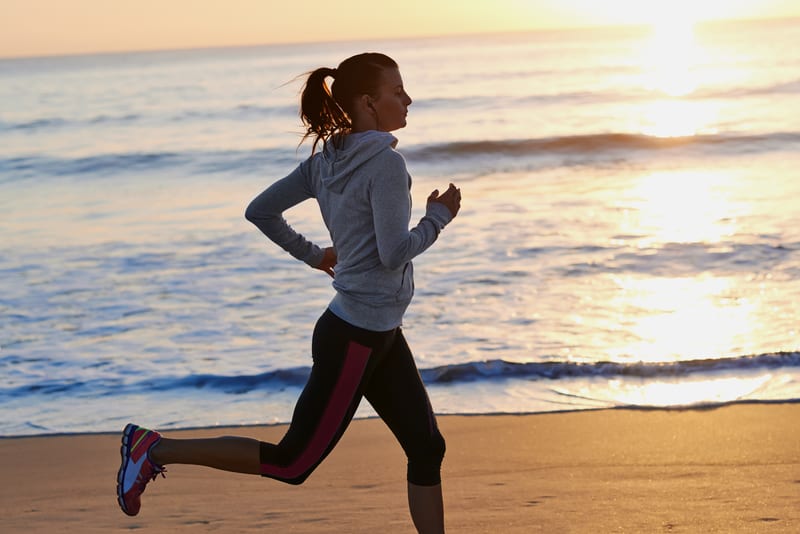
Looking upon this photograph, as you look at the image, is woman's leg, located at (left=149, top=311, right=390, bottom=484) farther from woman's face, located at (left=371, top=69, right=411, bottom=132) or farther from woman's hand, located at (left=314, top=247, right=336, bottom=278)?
woman's face, located at (left=371, top=69, right=411, bottom=132)

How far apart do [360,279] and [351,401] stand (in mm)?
370

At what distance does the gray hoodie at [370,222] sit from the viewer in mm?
2908

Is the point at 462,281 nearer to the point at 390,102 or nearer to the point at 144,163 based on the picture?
the point at 390,102

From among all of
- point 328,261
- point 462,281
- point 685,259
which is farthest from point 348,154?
point 685,259

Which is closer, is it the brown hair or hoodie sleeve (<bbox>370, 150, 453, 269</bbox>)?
hoodie sleeve (<bbox>370, 150, 453, 269</bbox>)

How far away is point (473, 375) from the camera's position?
21.6 ft

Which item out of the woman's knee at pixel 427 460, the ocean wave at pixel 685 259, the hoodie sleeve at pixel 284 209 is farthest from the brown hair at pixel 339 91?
the ocean wave at pixel 685 259

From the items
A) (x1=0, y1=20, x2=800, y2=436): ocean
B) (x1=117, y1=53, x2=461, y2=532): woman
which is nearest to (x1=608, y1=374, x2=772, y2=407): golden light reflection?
(x1=0, y1=20, x2=800, y2=436): ocean

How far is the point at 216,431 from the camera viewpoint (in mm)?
5684

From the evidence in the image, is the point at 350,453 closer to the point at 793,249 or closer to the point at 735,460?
the point at 735,460

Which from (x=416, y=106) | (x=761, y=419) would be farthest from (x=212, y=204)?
(x=416, y=106)

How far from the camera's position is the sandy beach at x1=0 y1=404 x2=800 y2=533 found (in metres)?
4.05

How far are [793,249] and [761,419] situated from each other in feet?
17.6

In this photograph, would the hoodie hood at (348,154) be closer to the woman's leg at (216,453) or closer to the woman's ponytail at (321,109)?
the woman's ponytail at (321,109)
